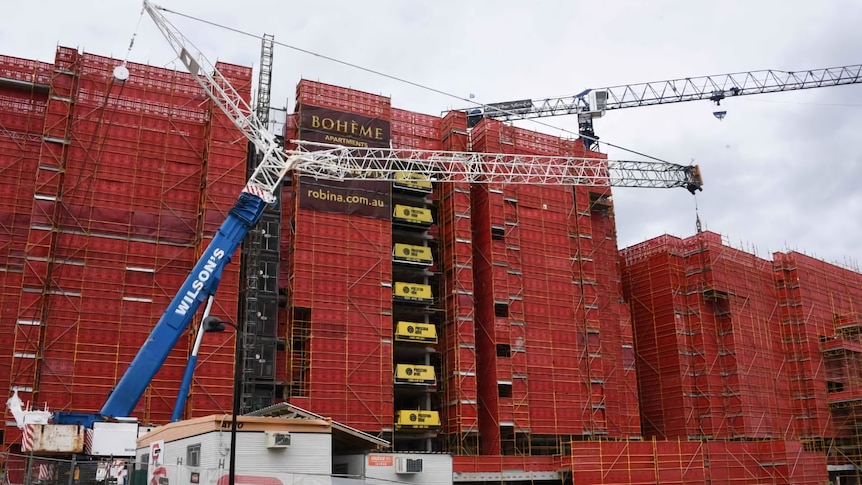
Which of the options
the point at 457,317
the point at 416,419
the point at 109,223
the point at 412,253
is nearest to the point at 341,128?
the point at 412,253

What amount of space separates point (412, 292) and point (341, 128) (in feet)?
48.1

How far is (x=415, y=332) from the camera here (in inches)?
2427

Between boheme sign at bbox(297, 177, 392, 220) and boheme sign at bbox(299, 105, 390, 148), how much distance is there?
3.54 metres

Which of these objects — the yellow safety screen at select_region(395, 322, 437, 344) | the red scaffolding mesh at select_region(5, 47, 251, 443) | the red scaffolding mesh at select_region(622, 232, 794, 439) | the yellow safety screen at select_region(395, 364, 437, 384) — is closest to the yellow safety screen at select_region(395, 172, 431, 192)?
the yellow safety screen at select_region(395, 322, 437, 344)

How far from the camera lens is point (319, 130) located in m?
61.1

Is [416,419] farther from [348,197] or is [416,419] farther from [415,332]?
[348,197]

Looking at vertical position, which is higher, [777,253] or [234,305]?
[777,253]

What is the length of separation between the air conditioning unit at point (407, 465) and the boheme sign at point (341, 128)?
27.4 metres

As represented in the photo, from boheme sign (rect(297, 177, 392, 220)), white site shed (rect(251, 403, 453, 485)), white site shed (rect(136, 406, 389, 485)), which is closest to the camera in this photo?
white site shed (rect(136, 406, 389, 485))

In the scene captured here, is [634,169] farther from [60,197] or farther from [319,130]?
[60,197]

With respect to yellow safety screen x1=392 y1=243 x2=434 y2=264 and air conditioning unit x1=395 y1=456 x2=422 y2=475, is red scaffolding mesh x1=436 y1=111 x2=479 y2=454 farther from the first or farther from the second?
air conditioning unit x1=395 y1=456 x2=422 y2=475

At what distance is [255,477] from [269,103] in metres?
44.3

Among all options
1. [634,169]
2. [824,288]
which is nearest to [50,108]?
[634,169]

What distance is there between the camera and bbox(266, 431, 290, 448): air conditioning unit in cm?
3109
